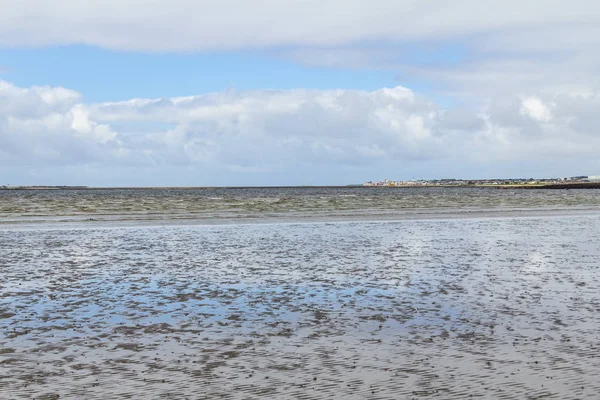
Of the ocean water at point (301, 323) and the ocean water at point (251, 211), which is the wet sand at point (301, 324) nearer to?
the ocean water at point (301, 323)

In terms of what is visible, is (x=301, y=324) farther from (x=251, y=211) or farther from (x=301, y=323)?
(x=251, y=211)

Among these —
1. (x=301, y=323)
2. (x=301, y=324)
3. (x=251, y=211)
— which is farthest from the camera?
(x=251, y=211)

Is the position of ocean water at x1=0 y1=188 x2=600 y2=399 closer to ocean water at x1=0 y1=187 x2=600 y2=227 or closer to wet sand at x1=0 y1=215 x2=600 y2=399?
wet sand at x1=0 y1=215 x2=600 y2=399

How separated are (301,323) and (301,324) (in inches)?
4.6

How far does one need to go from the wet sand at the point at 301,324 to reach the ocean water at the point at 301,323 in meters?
0.05

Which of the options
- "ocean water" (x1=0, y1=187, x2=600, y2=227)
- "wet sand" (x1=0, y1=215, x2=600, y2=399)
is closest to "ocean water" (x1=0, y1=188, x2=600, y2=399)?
"wet sand" (x1=0, y1=215, x2=600, y2=399)

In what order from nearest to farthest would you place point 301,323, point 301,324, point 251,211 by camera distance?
point 301,324, point 301,323, point 251,211

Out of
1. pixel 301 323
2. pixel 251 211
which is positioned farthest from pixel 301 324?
pixel 251 211

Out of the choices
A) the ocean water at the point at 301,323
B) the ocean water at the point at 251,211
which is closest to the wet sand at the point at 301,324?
the ocean water at the point at 301,323

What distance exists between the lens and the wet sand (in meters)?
10.5

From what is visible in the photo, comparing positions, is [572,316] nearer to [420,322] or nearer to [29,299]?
[420,322]

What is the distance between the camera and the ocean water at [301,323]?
10.5 m

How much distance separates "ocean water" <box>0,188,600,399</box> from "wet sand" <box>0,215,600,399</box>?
0.05 meters

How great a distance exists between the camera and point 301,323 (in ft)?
49.8
